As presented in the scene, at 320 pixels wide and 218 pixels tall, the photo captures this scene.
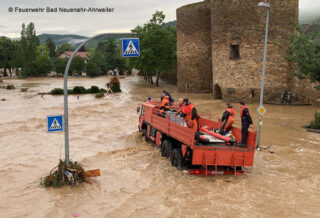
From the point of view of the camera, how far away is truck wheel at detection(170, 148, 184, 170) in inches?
429

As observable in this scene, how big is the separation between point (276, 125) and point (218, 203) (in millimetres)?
11420

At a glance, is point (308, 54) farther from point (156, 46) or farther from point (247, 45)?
point (156, 46)

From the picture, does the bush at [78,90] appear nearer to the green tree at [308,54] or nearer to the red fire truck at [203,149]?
the green tree at [308,54]

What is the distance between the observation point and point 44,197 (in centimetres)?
931

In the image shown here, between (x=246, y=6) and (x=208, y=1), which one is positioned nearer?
(x=246, y=6)

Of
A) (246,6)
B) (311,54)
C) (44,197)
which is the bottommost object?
(44,197)

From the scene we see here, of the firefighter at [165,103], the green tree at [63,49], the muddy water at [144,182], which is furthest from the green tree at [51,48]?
the firefighter at [165,103]

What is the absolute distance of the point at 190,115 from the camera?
1141cm

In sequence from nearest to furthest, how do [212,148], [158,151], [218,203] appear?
[218,203] < [212,148] < [158,151]

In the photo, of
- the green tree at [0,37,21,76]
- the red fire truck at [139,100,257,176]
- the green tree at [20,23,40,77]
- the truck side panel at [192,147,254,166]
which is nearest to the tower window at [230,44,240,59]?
the red fire truck at [139,100,257,176]

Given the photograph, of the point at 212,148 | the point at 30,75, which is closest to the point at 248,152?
the point at 212,148

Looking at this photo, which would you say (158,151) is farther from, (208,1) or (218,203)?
(208,1)

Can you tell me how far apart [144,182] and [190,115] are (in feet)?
9.12

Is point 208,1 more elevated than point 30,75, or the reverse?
point 208,1
